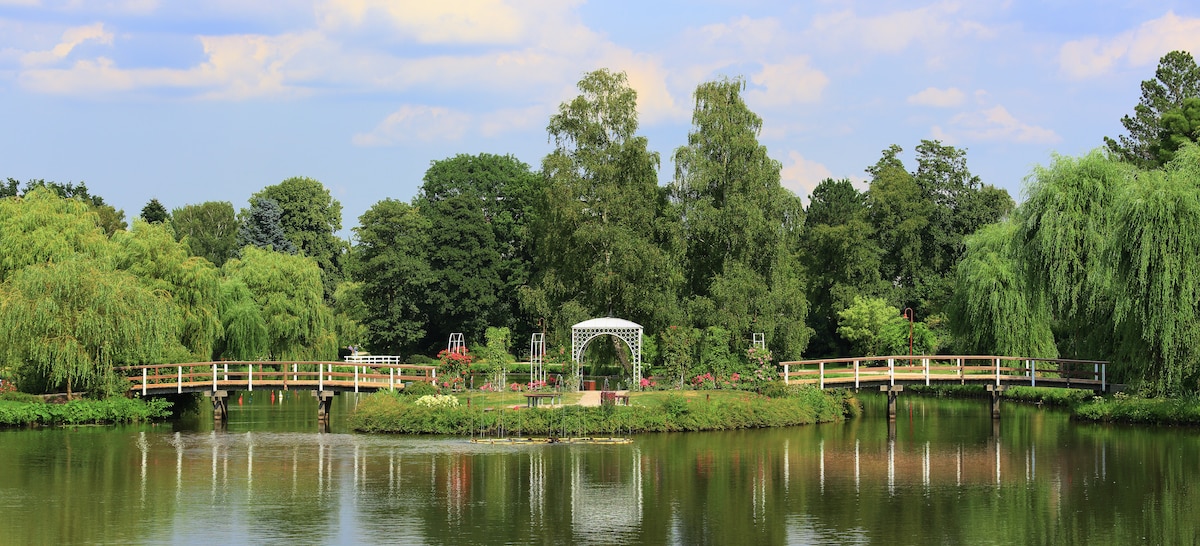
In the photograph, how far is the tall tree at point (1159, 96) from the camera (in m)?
75.3

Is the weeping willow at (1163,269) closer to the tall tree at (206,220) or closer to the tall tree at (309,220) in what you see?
the tall tree at (309,220)

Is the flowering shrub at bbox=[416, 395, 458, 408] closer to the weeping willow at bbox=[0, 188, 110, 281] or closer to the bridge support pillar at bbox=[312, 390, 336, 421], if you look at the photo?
the bridge support pillar at bbox=[312, 390, 336, 421]

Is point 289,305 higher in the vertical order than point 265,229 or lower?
lower

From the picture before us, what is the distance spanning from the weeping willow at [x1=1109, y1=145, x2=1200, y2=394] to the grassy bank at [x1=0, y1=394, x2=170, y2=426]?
32834mm

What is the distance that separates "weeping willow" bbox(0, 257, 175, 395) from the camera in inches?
1709

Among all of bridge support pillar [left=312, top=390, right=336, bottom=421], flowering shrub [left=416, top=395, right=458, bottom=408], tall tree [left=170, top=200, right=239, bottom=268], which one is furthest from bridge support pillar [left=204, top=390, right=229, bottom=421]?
tall tree [left=170, top=200, right=239, bottom=268]

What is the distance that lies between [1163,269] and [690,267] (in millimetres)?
20601

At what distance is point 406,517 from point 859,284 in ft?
174

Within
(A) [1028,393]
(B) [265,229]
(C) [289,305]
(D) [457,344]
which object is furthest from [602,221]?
(B) [265,229]

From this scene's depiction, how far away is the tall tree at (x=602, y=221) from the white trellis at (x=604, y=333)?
5508mm

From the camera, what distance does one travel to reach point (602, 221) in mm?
55469

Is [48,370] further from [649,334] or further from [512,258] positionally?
[512,258]

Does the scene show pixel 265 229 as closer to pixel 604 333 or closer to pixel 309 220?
pixel 309 220

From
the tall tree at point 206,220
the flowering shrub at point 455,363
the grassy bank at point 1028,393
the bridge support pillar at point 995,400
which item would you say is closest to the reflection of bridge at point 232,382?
the flowering shrub at point 455,363
